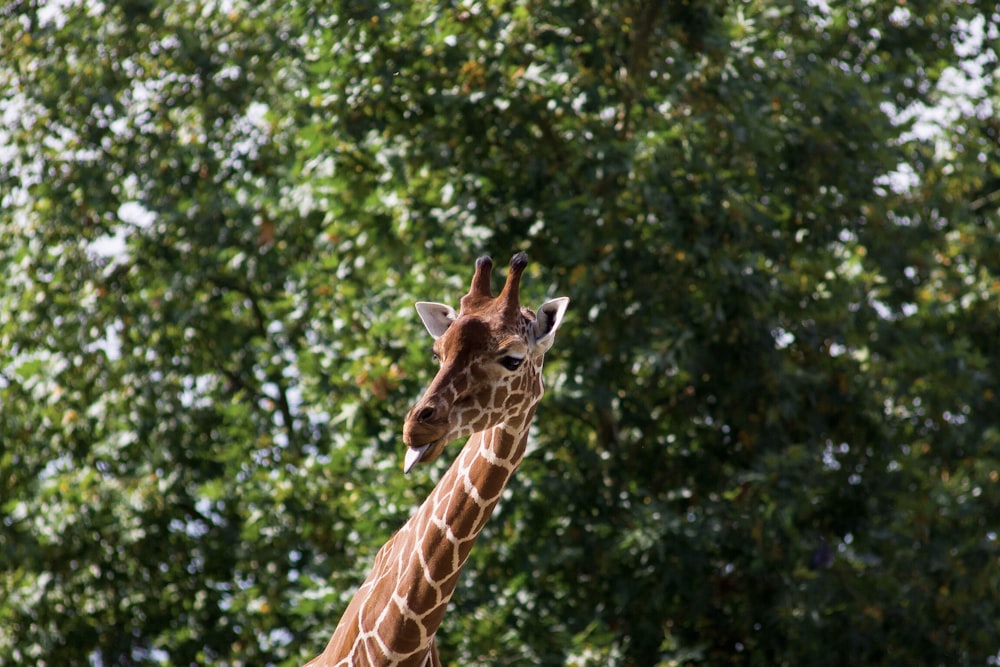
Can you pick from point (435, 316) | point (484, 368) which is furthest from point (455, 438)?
point (435, 316)

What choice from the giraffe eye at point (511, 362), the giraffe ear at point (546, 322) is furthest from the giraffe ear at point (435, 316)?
the giraffe eye at point (511, 362)

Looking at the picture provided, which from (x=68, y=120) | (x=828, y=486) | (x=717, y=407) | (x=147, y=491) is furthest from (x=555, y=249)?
(x=68, y=120)

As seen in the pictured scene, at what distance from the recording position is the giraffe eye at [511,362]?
4250 millimetres

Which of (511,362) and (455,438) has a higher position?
(511,362)

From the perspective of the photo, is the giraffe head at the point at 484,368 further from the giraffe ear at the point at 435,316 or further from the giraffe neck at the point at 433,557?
the giraffe ear at the point at 435,316

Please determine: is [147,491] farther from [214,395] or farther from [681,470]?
[681,470]

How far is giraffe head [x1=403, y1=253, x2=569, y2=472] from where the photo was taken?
13.2 ft

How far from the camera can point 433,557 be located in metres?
4.54

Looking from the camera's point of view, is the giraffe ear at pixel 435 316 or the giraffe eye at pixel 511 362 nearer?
the giraffe eye at pixel 511 362

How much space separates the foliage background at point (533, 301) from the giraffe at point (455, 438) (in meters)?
3.84

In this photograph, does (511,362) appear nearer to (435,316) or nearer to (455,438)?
(455,438)

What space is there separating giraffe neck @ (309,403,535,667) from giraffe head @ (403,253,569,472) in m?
0.13

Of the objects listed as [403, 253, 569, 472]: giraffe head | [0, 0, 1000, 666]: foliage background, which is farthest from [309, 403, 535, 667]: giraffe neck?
[0, 0, 1000, 666]: foliage background

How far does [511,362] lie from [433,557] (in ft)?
2.39
